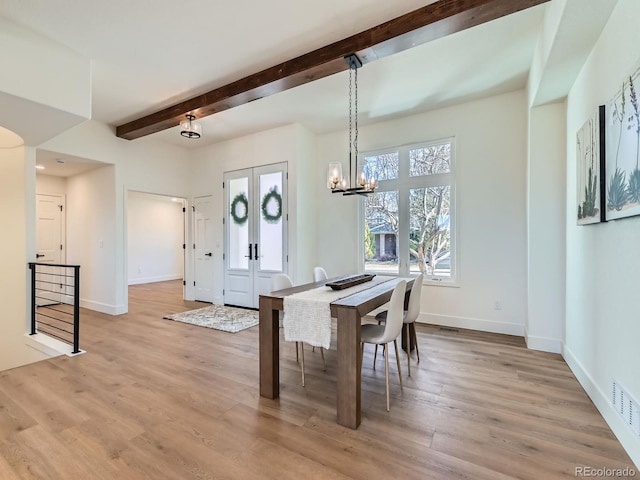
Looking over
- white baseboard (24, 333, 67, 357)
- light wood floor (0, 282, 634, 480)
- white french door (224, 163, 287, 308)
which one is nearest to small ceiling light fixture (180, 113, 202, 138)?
white french door (224, 163, 287, 308)

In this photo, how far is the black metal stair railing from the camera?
11.0 feet

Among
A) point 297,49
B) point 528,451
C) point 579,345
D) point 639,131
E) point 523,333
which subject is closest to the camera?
point 639,131

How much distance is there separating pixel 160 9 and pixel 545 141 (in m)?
3.97

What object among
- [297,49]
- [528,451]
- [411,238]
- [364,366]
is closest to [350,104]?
[297,49]

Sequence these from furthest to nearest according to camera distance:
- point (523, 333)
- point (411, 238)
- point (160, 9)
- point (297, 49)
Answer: point (411, 238)
point (523, 333)
point (297, 49)
point (160, 9)

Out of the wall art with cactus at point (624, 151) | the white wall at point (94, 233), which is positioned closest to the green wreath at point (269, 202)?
the white wall at point (94, 233)

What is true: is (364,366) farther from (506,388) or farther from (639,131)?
(639,131)

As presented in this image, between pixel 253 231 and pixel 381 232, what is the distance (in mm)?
2318

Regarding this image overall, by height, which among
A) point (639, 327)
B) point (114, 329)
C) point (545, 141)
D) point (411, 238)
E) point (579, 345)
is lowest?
point (114, 329)

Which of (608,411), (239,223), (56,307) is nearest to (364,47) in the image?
(608,411)

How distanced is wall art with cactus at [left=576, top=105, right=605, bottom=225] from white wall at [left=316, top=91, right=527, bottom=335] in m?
1.26

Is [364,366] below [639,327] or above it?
below

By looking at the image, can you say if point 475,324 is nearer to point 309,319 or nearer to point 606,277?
point 606,277

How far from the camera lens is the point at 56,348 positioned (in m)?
3.45
